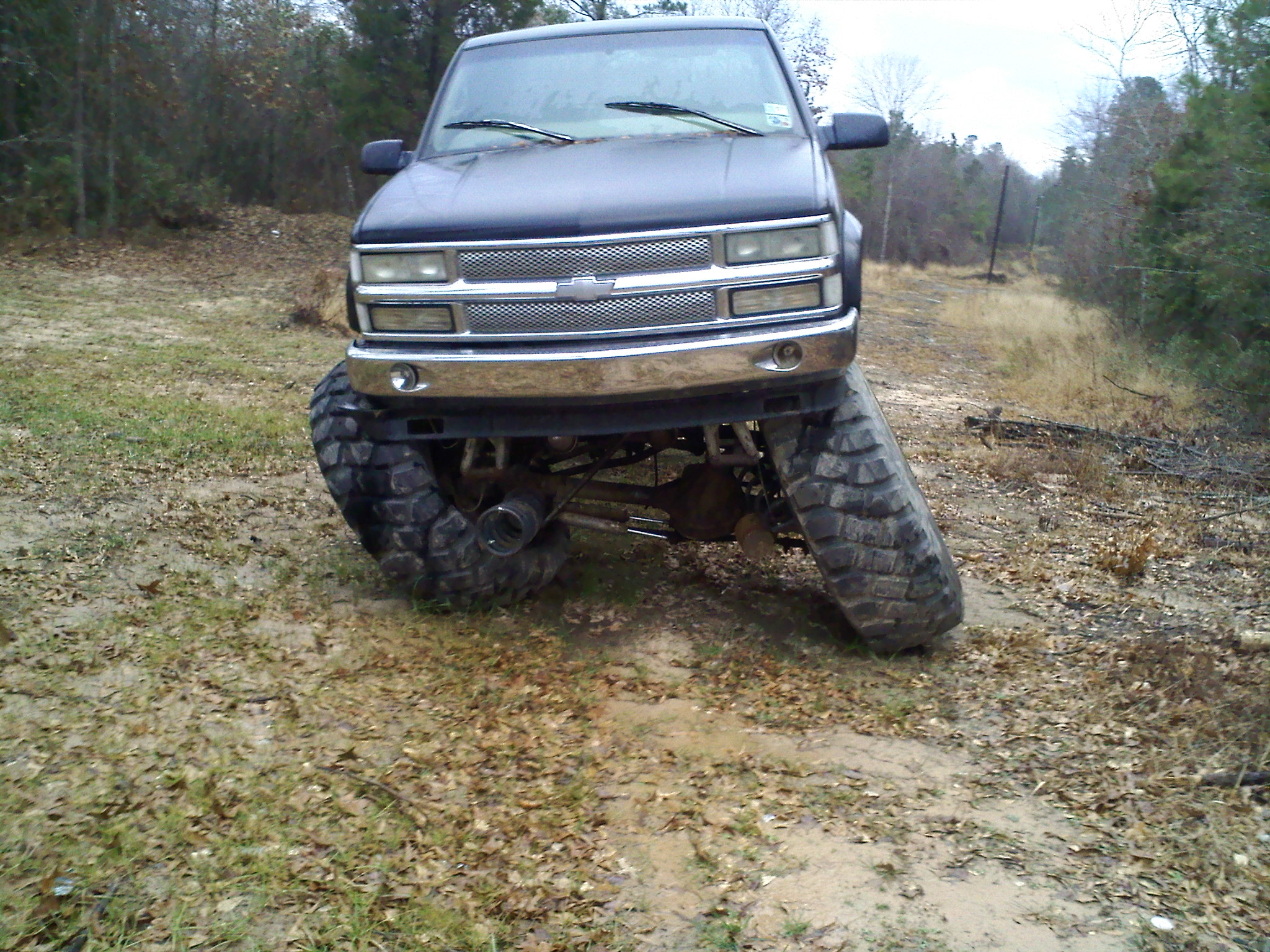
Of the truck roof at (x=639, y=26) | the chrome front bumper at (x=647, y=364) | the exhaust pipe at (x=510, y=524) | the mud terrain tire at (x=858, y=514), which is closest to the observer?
the chrome front bumper at (x=647, y=364)

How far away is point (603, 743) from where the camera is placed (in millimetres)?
3639

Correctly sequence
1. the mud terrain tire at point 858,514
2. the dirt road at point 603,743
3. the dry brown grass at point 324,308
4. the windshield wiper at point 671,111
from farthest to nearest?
the dry brown grass at point 324,308 < the windshield wiper at point 671,111 < the mud terrain tire at point 858,514 < the dirt road at point 603,743

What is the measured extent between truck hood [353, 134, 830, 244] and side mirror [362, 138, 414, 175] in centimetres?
81

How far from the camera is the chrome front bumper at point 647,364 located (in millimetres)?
3594

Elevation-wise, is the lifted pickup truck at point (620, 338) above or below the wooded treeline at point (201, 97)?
below

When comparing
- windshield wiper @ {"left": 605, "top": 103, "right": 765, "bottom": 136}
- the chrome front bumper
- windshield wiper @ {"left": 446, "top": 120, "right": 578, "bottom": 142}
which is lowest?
the chrome front bumper

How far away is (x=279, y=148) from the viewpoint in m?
22.6

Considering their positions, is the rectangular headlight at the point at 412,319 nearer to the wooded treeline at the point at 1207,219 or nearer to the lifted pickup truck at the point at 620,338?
the lifted pickup truck at the point at 620,338

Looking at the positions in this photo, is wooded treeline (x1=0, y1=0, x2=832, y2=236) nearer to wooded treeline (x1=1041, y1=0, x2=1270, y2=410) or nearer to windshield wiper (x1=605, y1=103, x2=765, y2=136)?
wooded treeline (x1=1041, y1=0, x2=1270, y2=410)

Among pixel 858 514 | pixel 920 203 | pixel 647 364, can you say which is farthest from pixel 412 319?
pixel 920 203

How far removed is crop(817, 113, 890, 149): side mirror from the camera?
4734 millimetres

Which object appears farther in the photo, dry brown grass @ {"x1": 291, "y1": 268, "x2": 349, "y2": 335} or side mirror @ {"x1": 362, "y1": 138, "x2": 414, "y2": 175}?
dry brown grass @ {"x1": 291, "y1": 268, "x2": 349, "y2": 335}

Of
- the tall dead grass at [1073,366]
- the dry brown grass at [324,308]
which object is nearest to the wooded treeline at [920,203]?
the tall dead grass at [1073,366]

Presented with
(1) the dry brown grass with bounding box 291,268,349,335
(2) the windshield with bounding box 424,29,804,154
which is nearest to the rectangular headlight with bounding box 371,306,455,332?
(2) the windshield with bounding box 424,29,804,154
